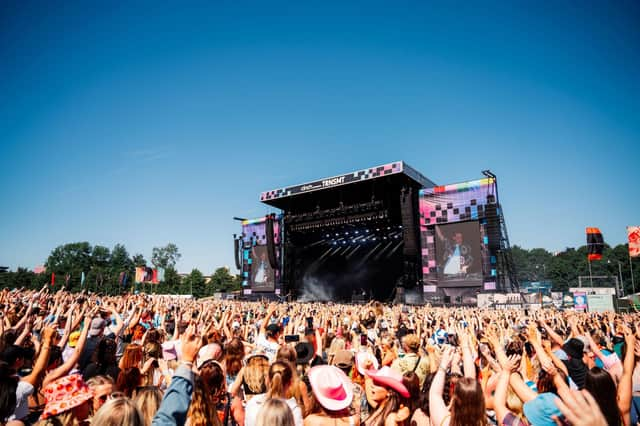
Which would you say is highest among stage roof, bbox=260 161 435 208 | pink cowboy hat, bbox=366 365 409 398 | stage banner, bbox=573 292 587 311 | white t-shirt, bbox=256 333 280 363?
stage roof, bbox=260 161 435 208

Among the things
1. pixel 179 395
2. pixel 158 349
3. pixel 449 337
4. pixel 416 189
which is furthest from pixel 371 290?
pixel 179 395

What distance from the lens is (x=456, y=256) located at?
76.5 feet

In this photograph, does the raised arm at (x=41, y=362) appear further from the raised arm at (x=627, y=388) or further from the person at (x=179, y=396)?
the raised arm at (x=627, y=388)

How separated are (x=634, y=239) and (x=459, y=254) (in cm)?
890

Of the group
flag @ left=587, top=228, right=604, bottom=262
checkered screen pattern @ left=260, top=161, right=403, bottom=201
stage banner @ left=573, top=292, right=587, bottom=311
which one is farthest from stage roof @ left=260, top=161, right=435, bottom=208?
stage banner @ left=573, top=292, right=587, bottom=311

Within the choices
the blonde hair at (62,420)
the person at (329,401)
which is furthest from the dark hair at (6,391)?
the person at (329,401)

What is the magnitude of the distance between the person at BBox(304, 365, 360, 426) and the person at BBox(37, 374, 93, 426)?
4.30 feet

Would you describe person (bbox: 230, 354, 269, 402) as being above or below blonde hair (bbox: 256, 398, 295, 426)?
below

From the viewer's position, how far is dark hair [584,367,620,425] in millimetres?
2535

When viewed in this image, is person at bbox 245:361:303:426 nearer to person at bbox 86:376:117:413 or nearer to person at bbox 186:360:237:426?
person at bbox 186:360:237:426

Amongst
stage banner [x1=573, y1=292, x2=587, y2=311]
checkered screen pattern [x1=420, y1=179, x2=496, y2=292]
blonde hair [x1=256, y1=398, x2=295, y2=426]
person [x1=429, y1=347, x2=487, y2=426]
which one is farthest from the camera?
checkered screen pattern [x1=420, y1=179, x2=496, y2=292]

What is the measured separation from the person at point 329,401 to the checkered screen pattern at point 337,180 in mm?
22509

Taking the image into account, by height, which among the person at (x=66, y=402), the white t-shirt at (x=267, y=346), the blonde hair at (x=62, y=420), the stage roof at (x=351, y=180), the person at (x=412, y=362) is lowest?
the person at (x=412, y=362)

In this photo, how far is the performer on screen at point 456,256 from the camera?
22.9 meters
